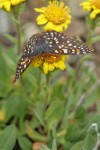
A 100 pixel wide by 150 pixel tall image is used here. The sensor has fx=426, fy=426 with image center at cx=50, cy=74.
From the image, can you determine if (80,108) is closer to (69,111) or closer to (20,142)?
(69,111)

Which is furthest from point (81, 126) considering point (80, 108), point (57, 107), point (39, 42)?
point (39, 42)

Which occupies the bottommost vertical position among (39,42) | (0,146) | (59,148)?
(59,148)

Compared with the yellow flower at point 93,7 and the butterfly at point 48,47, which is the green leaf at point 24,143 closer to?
the butterfly at point 48,47

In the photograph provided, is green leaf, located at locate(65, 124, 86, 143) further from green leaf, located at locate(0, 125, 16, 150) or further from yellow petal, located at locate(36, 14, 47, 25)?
yellow petal, located at locate(36, 14, 47, 25)

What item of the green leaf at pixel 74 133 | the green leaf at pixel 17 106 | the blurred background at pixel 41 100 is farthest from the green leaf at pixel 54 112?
the green leaf at pixel 17 106

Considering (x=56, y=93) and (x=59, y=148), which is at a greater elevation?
(x=56, y=93)

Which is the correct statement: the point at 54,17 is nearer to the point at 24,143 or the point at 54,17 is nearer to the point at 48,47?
the point at 48,47
